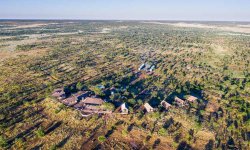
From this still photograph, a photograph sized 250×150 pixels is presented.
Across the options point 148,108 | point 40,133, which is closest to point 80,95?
point 40,133

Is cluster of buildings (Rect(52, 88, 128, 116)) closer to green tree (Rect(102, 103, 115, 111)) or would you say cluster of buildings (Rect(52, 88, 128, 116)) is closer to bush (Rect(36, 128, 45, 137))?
green tree (Rect(102, 103, 115, 111))

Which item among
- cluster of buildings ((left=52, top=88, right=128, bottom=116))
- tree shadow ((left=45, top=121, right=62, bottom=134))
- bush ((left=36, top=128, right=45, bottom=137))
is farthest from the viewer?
cluster of buildings ((left=52, top=88, right=128, bottom=116))

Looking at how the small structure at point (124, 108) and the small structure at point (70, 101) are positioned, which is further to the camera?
the small structure at point (70, 101)

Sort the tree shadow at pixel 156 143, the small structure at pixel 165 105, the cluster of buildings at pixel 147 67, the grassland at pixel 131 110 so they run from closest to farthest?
the tree shadow at pixel 156 143
the grassland at pixel 131 110
the small structure at pixel 165 105
the cluster of buildings at pixel 147 67

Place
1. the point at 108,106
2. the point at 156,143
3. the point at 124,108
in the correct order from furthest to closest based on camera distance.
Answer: the point at 108,106
the point at 124,108
the point at 156,143

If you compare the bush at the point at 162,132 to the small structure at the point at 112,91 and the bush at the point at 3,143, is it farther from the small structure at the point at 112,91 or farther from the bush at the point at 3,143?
the bush at the point at 3,143

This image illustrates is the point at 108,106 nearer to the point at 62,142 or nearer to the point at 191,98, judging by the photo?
the point at 62,142

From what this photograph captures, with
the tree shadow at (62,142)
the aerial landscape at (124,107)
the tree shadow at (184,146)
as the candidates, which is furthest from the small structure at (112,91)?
the tree shadow at (184,146)

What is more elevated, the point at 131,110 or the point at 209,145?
the point at 131,110

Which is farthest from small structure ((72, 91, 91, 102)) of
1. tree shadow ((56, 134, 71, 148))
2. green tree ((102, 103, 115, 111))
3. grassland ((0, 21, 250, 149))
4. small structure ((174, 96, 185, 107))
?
small structure ((174, 96, 185, 107))

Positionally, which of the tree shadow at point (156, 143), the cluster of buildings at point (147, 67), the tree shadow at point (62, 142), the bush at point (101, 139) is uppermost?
the cluster of buildings at point (147, 67)
